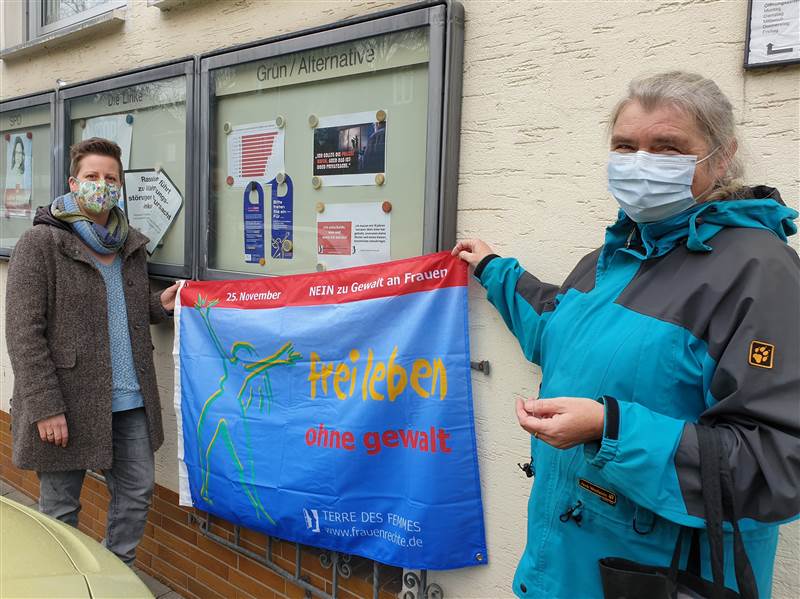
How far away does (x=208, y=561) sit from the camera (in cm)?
346

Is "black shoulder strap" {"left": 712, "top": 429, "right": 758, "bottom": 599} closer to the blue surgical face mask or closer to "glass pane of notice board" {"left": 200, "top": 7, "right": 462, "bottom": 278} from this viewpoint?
the blue surgical face mask

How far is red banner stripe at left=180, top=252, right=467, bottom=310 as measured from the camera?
2373 millimetres

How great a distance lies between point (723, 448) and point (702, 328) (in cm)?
26

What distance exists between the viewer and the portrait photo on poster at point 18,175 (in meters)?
4.63

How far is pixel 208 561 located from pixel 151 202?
1994 millimetres

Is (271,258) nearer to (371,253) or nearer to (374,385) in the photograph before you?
(371,253)

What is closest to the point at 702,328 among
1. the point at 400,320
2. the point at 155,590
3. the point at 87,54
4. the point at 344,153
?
the point at 400,320

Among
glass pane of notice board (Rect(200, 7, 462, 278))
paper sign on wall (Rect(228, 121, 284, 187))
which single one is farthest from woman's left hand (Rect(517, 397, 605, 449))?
paper sign on wall (Rect(228, 121, 284, 187))

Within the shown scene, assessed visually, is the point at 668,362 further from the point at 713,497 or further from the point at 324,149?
the point at 324,149

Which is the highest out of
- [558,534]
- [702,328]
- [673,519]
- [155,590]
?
[702,328]

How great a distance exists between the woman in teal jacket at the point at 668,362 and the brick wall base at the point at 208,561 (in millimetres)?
1328

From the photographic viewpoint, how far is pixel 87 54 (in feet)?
13.3

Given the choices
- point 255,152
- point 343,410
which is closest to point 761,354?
point 343,410

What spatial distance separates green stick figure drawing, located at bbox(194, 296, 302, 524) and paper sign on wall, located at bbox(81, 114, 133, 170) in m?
1.28
